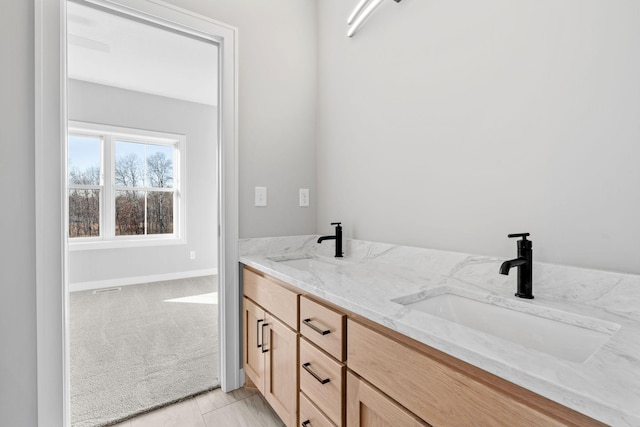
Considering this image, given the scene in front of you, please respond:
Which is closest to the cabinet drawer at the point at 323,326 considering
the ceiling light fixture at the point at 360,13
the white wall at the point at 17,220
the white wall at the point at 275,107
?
the white wall at the point at 275,107

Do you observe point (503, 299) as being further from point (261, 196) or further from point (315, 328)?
point (261, 196)

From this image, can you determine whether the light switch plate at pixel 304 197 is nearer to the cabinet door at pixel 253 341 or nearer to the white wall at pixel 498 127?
the white wall at pixel 498 127

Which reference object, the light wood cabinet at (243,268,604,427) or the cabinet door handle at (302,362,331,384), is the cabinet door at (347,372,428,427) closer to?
the light wood cabinet at (243,268,604,427)

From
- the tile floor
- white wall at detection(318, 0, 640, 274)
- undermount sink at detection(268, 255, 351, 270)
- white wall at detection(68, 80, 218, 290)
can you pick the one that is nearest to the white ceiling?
white wall at detection(68, 80, 218, 290)

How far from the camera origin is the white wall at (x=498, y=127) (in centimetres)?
87

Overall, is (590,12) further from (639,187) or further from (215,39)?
(215,39)

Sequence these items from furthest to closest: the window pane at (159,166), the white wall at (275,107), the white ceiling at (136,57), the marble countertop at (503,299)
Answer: the window pane at (159,166), the white ceiling at (136,57), the white wall at (275,107), the marble countertop at (503,299)

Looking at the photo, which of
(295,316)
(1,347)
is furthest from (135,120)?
(295,316)

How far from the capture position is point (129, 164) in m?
4.25

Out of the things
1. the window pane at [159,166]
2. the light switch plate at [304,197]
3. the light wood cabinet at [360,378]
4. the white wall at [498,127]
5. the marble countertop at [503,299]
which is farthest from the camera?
the window pane at [159,166]

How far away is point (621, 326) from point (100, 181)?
4.97 metres

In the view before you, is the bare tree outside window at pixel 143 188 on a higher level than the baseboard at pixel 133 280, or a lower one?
higher

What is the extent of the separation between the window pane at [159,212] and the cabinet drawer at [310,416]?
404 cm

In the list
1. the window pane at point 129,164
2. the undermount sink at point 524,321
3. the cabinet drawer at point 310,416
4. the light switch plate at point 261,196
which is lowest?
the cabinet drawer at point 310,416
